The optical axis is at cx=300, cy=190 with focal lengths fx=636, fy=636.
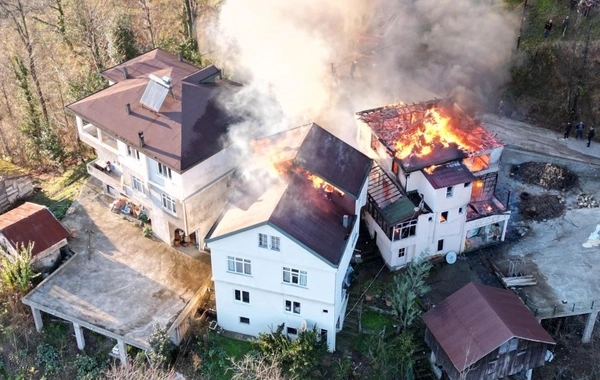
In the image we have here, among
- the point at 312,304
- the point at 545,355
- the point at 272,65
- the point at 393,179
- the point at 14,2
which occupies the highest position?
the point at 14,2

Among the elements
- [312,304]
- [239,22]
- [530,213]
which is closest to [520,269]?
[530,213]

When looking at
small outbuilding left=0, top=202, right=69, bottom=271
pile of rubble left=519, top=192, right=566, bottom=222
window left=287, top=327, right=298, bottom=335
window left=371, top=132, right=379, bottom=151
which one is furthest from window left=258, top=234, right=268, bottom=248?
pile of rubble left=519, top=192, right=566, bottom=222

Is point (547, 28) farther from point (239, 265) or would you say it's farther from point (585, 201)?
point (239, 265)

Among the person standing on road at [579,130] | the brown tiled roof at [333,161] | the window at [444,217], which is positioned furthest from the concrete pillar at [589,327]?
the person standing on road at [579,130]

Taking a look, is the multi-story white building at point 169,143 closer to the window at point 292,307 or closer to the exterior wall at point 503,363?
the window at point 292,307

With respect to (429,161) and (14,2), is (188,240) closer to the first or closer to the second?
(429,161)

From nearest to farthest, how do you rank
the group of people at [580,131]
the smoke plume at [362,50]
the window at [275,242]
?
the window at [275,242], the group of people at [580,131], the smoke plume at [362,50]

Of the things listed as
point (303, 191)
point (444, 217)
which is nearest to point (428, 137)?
point (444, 217)

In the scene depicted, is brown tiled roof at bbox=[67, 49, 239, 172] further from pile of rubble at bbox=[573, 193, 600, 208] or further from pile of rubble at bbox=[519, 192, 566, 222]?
pile of rubble at bbox=[573, 193, 600, 208]
